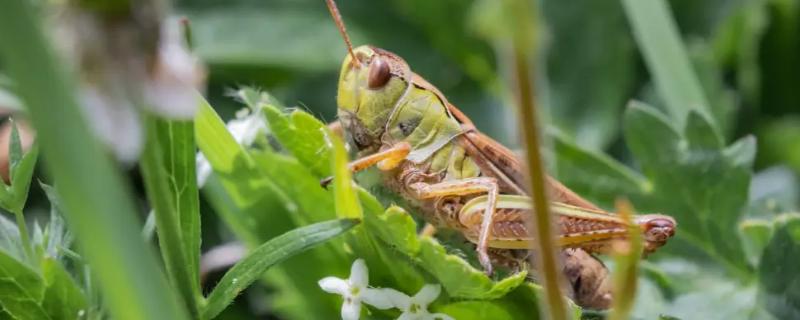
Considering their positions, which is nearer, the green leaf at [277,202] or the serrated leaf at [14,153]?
the serrated leaf at [14,153]

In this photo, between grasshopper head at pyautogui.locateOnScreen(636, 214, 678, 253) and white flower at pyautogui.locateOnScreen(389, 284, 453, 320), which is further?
grasshopper head at pyautogui.locateOnScreen(636, 214, 678, 253)

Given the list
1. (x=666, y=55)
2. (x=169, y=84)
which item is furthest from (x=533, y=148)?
(x=666, y=55)

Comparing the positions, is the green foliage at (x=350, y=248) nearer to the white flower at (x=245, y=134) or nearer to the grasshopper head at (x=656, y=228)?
the white flower at (x=245, y=134)

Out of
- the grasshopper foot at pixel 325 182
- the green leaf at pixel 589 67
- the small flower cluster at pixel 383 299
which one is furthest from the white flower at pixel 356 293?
the green leaf at pixel 589 67

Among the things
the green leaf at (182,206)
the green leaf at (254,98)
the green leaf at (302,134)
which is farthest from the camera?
the green leaf at (254,98)

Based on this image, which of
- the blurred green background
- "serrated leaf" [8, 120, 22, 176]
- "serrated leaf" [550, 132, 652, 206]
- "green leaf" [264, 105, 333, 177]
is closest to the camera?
"serrated leaf" [8, 120, 22, 176]

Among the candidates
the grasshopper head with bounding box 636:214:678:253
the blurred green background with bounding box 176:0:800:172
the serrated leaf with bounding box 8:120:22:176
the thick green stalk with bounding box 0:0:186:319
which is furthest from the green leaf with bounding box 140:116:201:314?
the blurred green background with bounding box 176:0:800:172

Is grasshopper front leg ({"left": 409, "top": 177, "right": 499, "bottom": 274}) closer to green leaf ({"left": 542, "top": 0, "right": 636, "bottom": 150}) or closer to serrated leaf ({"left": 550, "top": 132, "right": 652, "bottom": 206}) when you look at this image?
serrated leaf ({"left": 550, "top": 132, "right": 652, "bottom": 206})
